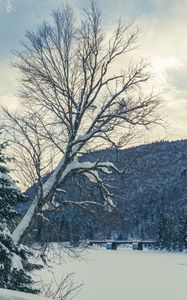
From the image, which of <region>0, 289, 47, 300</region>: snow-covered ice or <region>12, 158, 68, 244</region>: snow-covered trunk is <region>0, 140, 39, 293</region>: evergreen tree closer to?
<region>12, 158, 68, 244</region>: snow-covered trunk

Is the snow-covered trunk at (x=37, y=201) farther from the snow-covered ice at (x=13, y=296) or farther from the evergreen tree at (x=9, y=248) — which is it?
the snow-covered ice at (x=13, y=296)

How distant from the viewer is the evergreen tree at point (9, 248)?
27.9 ft

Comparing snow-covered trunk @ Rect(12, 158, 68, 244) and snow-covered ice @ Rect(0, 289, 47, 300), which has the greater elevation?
snow-covered trunk @ Rect(12, 158, 68, 244)

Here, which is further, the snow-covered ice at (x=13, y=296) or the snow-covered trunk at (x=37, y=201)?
the snow-covered trunk at (x=37, y=201)

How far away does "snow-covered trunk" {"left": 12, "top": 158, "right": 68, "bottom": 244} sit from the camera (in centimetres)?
1052

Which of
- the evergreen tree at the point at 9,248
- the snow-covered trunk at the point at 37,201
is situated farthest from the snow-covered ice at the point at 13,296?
the snow-covered trunk at the point at 37,201

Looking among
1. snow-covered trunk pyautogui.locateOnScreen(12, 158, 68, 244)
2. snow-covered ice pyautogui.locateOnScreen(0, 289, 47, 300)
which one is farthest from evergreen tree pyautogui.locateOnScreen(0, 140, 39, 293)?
snow-covered ice pyautogui.locateOnScreen(0, 289, 47, 300)

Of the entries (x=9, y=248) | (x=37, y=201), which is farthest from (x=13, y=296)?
(x=37, y=201)

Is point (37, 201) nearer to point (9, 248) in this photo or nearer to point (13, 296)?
point (9, 248)

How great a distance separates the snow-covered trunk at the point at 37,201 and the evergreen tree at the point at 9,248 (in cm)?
58

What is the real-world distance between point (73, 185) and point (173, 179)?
168m

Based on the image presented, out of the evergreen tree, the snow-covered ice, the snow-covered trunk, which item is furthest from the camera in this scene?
the snow-covered trunk

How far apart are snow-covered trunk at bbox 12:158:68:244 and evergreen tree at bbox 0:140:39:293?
584mm

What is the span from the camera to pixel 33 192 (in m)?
11.2
